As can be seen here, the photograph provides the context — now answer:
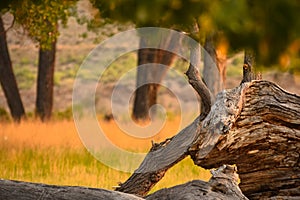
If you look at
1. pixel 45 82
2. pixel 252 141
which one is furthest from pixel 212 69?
pixel 252 141

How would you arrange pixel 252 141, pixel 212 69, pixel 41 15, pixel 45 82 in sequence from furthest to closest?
pixel 45 82, pixel 212 69, pixel 41 15, pixel 252 141

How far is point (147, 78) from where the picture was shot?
23.4m

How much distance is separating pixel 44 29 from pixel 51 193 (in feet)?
34.8

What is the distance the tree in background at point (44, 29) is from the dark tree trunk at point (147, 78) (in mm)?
2790

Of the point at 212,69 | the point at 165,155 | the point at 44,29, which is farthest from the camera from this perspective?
the point at 212,69

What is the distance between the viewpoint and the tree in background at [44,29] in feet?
51.0

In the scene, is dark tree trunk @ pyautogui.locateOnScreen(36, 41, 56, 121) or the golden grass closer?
the golden grass

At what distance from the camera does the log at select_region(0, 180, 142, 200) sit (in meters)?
6.61

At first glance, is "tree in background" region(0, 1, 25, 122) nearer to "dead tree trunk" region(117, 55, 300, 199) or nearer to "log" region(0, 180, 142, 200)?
"dead tree trunk" region(117, 55, 300, 199)

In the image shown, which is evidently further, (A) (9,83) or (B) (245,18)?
(A) (9,83)

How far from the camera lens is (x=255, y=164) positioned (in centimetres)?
858

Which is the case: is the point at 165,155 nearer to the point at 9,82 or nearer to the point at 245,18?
the point at 245,18

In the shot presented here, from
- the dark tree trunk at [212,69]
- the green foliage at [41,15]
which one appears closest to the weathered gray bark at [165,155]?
the green foliage at [41,15]

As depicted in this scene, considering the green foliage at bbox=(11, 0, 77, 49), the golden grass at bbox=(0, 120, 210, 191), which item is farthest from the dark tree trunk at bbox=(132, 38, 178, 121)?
the green foliage at bbox=(11, 0, 77, 49)
